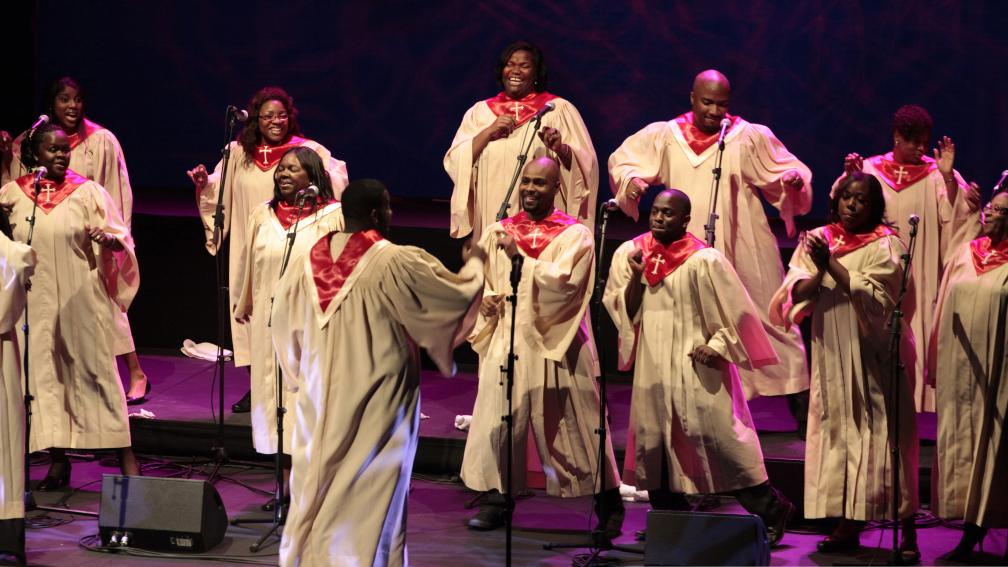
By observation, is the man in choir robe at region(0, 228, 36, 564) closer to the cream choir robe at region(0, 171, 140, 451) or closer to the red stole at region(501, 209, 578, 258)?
the cream choir robe at region(0, 171, 140, 451)

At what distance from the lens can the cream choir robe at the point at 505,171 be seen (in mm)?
8289

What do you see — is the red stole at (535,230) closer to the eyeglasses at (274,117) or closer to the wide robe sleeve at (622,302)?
the wide robe sleeve at (622,302)

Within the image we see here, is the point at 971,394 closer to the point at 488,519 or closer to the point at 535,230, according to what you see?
the point at 535,230

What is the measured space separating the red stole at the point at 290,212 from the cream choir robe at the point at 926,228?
3.35m

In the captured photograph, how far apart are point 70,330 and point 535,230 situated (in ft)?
9.27

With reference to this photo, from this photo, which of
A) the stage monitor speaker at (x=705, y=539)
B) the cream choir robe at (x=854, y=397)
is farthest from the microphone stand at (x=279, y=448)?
the cream choir robe at (x=854, y=397)

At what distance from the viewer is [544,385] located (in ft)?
23.2

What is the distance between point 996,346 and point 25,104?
28.9ft

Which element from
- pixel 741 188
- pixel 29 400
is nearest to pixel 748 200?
pixel 741 188

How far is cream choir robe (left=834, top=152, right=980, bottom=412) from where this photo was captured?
8.15m

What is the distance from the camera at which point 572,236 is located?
698cm

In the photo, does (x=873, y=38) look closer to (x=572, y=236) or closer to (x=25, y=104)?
(x=572, y=236)

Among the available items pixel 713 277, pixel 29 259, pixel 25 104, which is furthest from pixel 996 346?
pixel 25 104

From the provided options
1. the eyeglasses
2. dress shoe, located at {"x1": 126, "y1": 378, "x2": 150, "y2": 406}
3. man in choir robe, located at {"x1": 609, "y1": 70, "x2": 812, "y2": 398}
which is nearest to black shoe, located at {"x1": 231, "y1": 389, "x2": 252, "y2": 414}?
dress shoe, located at {"x1": 126, "y1": 378, "x2": 150, "y2": 406}
